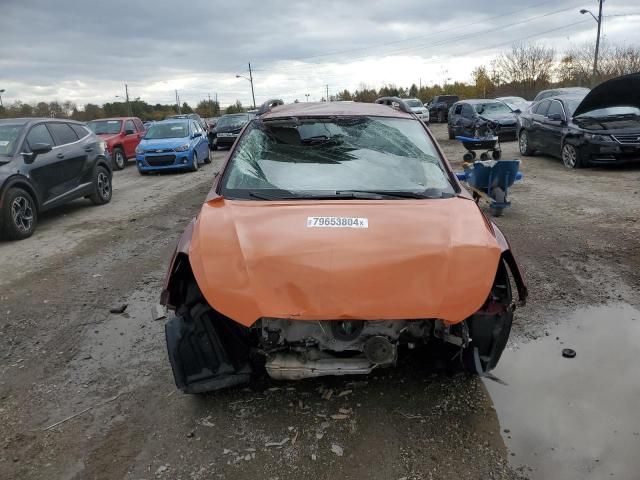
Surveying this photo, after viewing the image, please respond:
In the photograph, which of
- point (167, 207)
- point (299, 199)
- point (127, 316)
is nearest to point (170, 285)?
point (299, 199)

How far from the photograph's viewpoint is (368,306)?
8.35 ft

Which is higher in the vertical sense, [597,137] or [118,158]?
[597,137]

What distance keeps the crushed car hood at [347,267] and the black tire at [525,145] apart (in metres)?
13.1

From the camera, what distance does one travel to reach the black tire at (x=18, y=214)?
7.43 metres

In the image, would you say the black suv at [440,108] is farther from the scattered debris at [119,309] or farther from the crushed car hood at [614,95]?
the scattered debris at [119,309]

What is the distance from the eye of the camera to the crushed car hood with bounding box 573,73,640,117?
1105 centimetres

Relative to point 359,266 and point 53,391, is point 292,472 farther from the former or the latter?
point 53,391

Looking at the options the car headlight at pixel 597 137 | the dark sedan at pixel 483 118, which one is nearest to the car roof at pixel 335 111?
the car headlight at pixel 597 137

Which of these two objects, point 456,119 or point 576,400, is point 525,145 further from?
point 576,400

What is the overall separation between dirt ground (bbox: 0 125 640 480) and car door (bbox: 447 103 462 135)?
15168mm

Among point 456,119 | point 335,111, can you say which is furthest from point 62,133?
point 456,119

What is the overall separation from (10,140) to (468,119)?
1614 centimetres

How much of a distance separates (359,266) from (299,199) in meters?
0.89

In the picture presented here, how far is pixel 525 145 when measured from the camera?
14.9 meters
